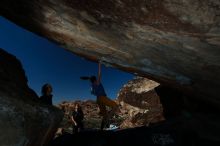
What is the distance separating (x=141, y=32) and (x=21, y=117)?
12.5ft

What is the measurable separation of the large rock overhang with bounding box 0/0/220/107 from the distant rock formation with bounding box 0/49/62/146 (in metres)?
2.42

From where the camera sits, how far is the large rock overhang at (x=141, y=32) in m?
6.72

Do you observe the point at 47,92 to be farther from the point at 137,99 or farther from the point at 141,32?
the point at 137,99

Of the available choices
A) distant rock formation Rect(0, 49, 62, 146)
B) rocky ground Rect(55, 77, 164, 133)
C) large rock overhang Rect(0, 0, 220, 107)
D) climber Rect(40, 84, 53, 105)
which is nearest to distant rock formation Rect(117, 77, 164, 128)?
rocky ground Rect(55, 77, 164, 133)

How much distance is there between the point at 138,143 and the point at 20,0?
23.4 ft

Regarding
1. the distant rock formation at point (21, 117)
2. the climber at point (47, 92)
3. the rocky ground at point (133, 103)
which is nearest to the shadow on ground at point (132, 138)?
the climber at point (47, 92)

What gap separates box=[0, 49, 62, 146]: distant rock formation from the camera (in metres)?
7.86

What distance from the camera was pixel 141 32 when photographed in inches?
324

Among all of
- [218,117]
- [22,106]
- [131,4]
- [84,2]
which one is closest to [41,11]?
[84,2]

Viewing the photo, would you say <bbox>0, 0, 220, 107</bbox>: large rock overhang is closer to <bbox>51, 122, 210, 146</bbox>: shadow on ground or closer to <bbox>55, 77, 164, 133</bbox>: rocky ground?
<bbox>51, 122, 210, 146</bbox>: shadow on ground

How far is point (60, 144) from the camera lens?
500 inches

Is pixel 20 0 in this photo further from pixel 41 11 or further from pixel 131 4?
pixel 131 4

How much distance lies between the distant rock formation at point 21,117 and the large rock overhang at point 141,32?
7.95 feet

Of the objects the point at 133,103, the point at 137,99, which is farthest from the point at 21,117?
the point at 133,103
